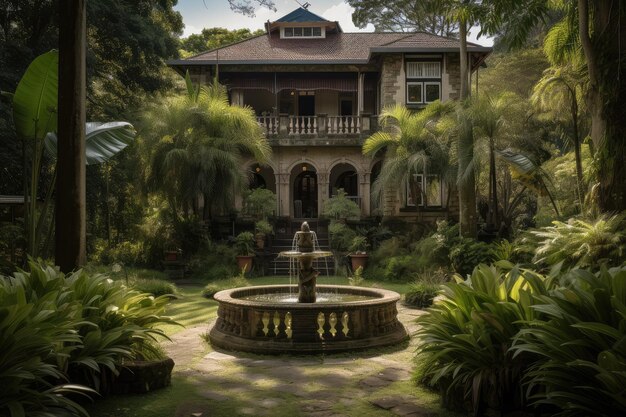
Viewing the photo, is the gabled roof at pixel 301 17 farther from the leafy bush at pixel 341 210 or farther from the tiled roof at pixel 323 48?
the leafy bush at pixel 341 210

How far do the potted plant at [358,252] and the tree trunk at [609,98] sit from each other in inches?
405

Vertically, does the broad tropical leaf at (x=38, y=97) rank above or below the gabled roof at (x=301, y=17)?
below

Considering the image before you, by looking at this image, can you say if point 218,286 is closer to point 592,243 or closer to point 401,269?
point 401,269

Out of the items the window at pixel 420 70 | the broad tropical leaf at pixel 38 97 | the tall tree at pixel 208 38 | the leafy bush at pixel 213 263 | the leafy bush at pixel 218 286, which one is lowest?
the leafy bush at pixel 218 286

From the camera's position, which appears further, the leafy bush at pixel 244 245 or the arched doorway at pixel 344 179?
the arched doorway at pixel 344 179

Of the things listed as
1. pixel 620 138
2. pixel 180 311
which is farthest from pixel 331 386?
pixel 180 311

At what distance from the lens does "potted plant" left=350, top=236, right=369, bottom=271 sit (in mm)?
18500

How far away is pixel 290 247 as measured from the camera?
21.1m

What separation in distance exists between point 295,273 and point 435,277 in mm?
5672

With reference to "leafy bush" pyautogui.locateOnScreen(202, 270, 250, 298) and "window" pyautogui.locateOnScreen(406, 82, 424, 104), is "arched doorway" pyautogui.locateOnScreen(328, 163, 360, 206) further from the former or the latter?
"leafy bush" pyautogui.locateOnScreen(202, 270, 250, 298)

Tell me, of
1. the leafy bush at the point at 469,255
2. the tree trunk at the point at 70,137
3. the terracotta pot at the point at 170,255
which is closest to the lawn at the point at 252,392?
the tree trunk at the point at 70,137

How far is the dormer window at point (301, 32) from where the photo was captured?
28500 millimetres

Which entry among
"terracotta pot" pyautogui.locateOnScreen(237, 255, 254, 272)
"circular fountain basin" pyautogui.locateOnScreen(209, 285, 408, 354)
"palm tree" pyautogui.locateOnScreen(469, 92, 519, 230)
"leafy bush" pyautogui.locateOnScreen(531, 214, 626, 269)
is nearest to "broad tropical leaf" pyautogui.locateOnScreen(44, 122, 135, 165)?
"circular fountain basin" pyautogui.locateOnScreen(209, 285, 408, 354)

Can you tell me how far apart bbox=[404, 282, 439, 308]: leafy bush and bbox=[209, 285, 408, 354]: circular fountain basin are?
3.59m
